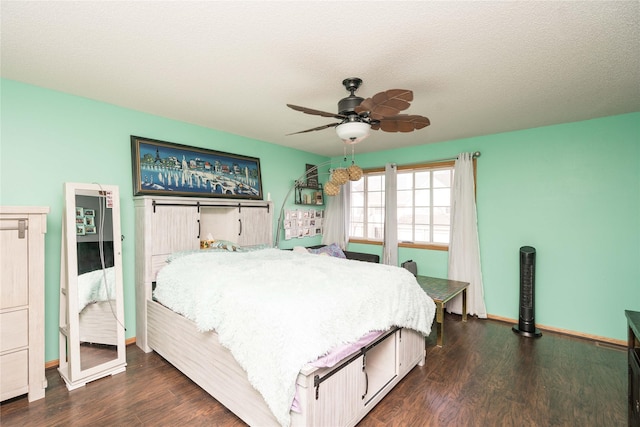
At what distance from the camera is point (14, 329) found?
203cm

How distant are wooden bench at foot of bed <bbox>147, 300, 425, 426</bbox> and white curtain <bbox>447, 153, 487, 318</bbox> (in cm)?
170

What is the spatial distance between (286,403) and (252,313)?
52cm

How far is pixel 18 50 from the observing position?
1867mm

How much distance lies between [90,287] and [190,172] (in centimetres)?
152

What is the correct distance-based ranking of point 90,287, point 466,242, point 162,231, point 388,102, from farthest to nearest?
point 466,242, point 162,231, point 90,287, point 388,102

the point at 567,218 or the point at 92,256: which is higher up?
the point at 567,218

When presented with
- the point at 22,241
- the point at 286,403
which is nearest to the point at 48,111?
the point at 22,241

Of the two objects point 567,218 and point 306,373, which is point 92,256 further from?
point 567,218

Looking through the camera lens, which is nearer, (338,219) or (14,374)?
(14,374)

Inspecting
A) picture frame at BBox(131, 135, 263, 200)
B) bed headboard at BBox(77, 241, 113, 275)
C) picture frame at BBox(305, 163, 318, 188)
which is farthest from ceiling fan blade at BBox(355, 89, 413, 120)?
picture frame at BBox(305, 163, 318, 188)

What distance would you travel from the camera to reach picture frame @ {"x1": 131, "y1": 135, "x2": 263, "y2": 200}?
3010 millimetres

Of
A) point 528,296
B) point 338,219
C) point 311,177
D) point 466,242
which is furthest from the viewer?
point 338,219

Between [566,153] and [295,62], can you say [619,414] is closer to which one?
[566,153]

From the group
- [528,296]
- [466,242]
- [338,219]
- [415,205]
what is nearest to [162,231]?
[338,219]
